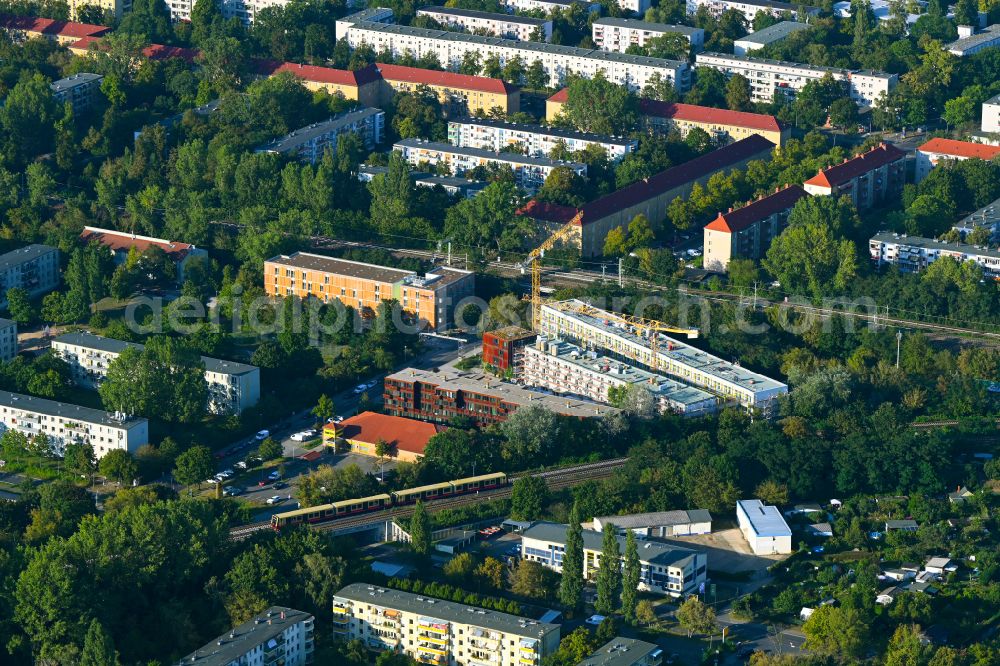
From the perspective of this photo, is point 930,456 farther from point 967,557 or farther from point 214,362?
point 214,362

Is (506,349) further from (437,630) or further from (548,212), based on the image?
(437,630)

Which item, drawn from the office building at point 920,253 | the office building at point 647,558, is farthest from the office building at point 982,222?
the office building at point 647,558

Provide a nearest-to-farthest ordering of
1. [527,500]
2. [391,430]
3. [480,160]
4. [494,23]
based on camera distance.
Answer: [527,500] → [391,430] → [480,160] → [494,23]

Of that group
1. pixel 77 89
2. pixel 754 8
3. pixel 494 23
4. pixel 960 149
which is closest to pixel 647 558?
pixel 960 149

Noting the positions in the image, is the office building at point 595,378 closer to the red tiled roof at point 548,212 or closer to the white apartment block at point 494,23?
the red tiled roof at point 548,212

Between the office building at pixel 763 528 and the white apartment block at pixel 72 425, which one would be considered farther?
the white apartment block at pixel 72 425

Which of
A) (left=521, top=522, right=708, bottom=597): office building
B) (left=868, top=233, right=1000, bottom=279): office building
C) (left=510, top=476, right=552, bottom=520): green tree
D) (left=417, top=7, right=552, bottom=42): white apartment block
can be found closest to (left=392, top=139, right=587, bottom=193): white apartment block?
(left=868, top=233, right=1000, bottom=279): office building

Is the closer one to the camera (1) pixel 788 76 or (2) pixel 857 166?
(2) pixel 857 166
